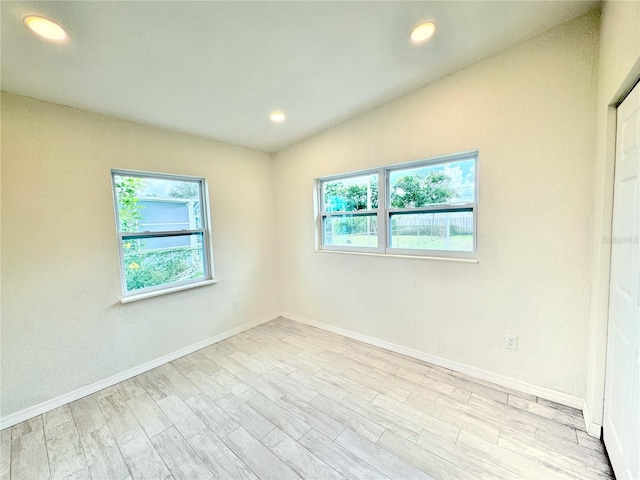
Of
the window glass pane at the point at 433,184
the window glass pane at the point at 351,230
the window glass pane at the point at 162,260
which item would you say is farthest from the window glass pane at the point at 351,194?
the window glass pane at the point at 162,260

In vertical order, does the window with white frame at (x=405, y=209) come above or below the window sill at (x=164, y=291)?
above

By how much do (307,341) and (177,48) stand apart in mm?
2939

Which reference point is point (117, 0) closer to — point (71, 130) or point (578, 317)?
point (71, 130)

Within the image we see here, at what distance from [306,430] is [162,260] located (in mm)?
2207

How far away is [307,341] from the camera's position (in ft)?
9.96

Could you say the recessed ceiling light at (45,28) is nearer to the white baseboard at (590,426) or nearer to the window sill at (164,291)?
the window sill at (164,291)

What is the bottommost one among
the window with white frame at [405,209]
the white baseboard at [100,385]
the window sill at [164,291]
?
the white baseboard at [100,385]

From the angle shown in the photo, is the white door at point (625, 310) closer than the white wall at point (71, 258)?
Yes

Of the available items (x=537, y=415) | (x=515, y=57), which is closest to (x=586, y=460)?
(x=537, y=415)

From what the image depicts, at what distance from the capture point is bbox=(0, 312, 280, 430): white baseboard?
6.18 feet

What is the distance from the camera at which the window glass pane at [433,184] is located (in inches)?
90.4

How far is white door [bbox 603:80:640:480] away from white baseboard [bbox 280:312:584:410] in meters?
0.41

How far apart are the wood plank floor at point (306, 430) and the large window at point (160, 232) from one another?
3.15 feet

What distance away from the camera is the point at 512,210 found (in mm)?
2016
